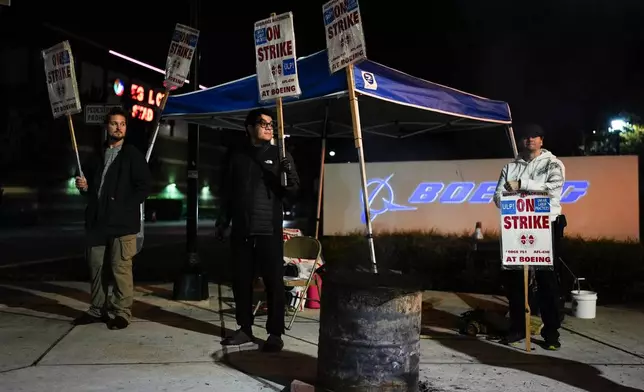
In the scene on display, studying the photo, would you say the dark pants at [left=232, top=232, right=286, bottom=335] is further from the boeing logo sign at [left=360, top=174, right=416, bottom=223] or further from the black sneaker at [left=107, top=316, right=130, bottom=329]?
the boeing logo sign at [left=360, top=174, right=416, bottom=223]

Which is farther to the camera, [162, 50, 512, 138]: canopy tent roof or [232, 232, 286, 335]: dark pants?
[162, 50, 512, 138]: canopy tent roof

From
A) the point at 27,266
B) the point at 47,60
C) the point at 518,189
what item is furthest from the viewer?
the point at 27,266

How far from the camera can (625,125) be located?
2412 cm

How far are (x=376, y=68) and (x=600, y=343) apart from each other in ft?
11.7

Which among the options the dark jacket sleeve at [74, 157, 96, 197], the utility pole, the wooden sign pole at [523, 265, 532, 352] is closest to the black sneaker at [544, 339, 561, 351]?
the wooden sign pole at [523, 265, 532, 352]

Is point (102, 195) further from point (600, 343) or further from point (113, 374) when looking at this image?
point (600, 343)

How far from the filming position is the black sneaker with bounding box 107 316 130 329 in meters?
6.14

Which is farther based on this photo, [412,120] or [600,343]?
[412,120]

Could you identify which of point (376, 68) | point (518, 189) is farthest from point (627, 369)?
point (376, 68)

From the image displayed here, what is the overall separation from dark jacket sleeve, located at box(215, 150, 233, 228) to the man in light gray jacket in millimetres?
2489

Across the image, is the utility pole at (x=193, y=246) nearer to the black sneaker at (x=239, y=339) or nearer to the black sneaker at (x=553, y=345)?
the black sneaker at (x=239, y=339)

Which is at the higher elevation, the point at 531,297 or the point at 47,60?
the point at 47,60

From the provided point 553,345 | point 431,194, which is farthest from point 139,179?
point 431,194

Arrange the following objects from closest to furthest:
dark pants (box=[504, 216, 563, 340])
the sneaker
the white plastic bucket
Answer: dark pants (box=[504, 216, 563, 340]) < the sneaker < the white plastic bucket
